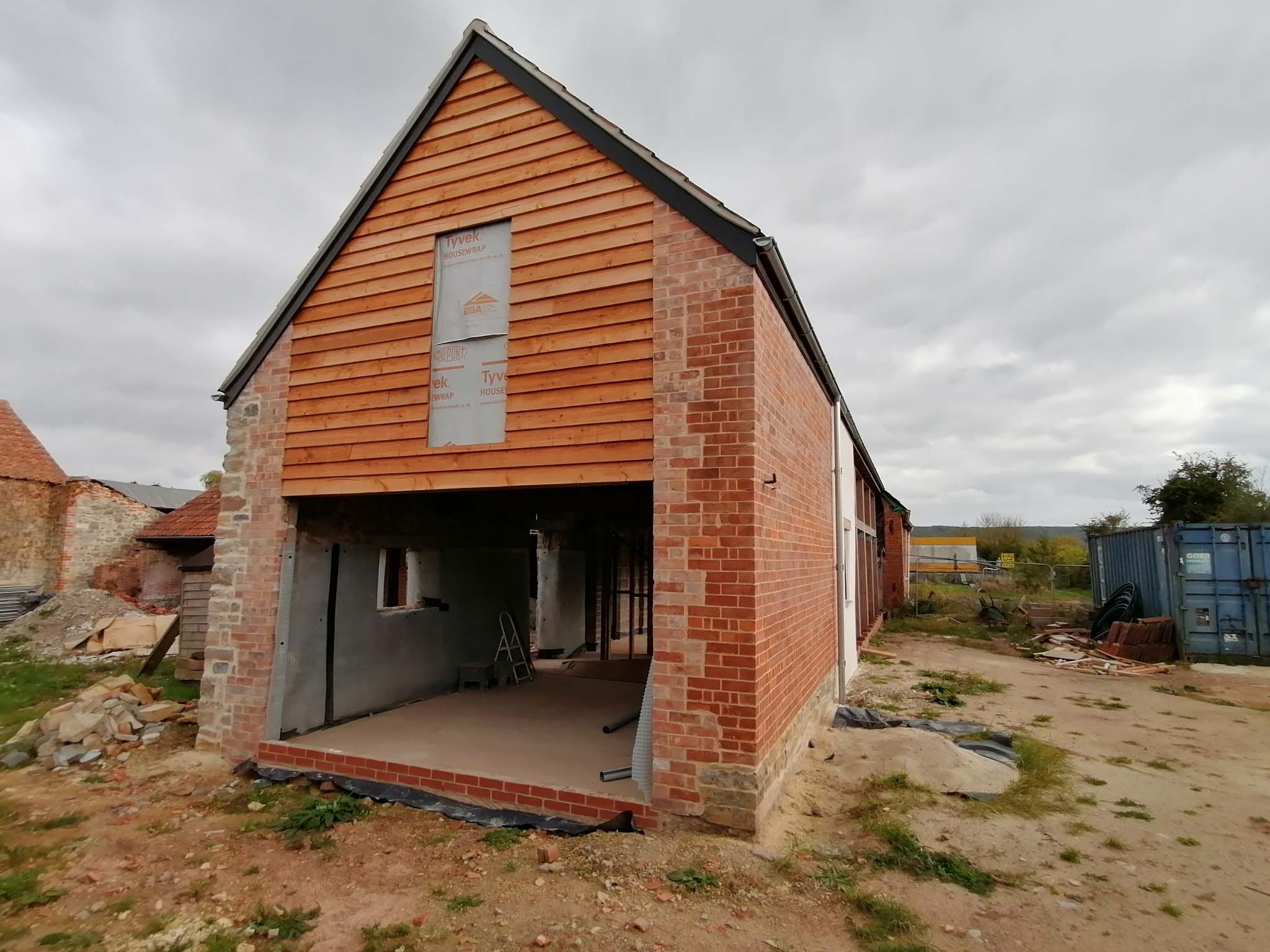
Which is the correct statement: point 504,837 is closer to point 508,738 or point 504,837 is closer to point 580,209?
point 508,738

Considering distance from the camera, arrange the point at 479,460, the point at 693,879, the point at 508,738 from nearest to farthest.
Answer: the point at 693,879, the point at 479,460, the point at 508,738

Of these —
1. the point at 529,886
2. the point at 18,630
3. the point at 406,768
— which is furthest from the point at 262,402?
the point at 18,630

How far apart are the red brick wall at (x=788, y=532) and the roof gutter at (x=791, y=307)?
146mm

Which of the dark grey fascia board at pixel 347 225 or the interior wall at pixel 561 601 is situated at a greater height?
the dark grey fascia board at pixel 347 225

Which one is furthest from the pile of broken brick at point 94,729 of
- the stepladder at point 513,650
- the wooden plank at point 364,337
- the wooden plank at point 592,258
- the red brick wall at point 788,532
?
the red brick wall at point 788,532

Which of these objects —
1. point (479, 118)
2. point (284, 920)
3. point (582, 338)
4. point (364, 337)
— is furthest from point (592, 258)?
point (284, 920)

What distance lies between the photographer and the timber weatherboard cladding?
5.18 m

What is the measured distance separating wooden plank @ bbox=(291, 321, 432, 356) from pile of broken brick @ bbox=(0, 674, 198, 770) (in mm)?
4391

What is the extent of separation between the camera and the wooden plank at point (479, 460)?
5.07 meters

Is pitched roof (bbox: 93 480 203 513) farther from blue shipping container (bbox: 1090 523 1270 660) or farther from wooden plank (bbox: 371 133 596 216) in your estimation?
blue shipping container (bbox: 1090 523 1270 660)

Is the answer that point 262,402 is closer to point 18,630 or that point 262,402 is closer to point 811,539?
point 811,539

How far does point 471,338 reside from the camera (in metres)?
5.85

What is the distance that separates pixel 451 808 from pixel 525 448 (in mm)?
2926

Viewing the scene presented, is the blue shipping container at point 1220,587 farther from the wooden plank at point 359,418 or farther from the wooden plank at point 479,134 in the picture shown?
the wooden plank at point 359,418
